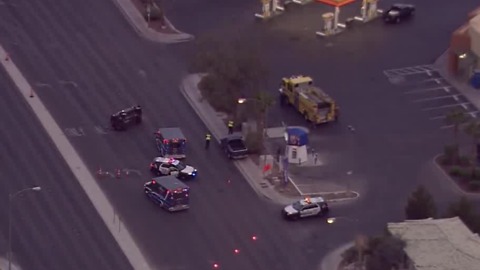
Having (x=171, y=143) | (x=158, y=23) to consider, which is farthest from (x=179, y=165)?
(x=158, y=23)

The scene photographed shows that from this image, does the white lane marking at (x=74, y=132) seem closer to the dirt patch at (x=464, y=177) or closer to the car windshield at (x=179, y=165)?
the car windshield at (x=179, y=165)

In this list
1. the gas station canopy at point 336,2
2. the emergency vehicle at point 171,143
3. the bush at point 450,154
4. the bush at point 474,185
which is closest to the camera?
the bush at point 474,185

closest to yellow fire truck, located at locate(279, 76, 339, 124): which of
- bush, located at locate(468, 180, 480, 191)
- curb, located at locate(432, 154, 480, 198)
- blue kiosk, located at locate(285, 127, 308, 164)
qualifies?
blue kiosk, located at locate(285, 127, 308, 164)

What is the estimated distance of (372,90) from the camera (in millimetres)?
→ 108562

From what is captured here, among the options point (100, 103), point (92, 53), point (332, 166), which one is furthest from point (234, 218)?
point (92, 53)

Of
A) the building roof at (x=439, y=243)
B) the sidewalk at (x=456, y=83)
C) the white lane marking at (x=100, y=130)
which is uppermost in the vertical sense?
the building roof at (x=439, y=243)

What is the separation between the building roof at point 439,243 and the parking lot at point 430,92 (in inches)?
806

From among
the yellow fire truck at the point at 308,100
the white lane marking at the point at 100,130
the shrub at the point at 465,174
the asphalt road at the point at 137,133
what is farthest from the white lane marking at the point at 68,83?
the shrub at the point at 465,174

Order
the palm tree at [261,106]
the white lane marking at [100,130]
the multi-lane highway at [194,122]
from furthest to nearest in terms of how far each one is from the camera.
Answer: the white lane marking at [100,130] < the palm tree at [261,106] < the multi-lane highway at [194,122]

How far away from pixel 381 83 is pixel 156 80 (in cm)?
1688

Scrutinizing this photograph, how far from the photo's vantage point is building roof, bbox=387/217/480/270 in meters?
80.4

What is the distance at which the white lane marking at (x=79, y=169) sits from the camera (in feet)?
280

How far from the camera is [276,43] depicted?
382ft

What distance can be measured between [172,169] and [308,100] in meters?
13.1
